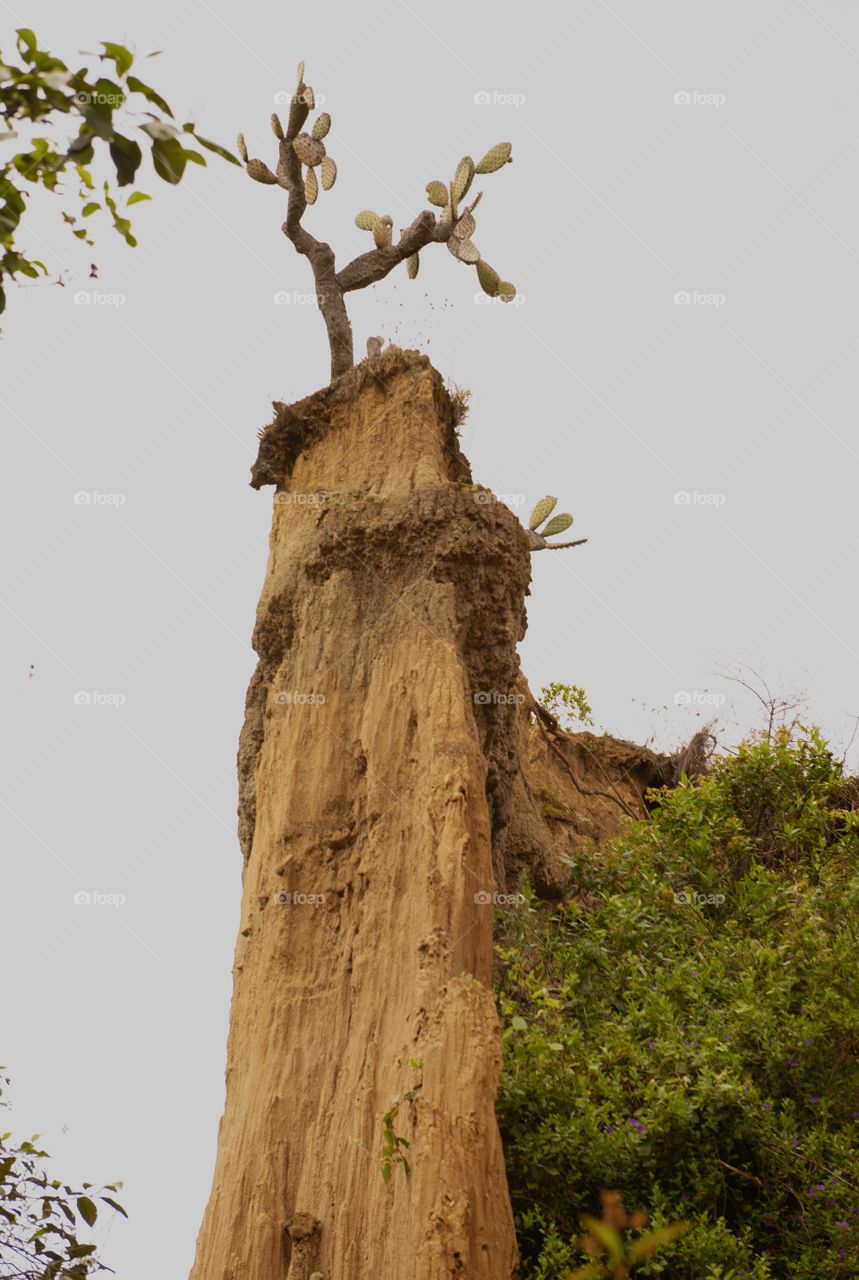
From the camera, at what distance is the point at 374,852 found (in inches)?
357

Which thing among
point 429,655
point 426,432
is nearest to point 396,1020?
point 429,655

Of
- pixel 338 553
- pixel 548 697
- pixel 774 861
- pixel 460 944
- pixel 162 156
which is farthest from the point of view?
pixel 548 697

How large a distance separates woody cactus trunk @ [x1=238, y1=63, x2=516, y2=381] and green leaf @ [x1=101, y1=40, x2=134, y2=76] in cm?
943

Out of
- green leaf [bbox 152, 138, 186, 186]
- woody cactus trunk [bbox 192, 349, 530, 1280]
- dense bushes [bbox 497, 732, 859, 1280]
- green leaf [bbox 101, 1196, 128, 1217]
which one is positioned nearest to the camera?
green leaf [bbox 152, 138, 186, 186]

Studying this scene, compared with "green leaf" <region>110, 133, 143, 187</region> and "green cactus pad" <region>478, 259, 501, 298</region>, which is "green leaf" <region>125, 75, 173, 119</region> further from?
"green cactus pad" <region>478, 259, 501, 298</region>

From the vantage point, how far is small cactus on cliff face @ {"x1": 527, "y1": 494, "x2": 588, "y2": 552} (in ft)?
51.2

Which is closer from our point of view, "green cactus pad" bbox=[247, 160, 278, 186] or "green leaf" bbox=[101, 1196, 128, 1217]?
"green leaf" bbox=[101, 1196, 128, 1217]

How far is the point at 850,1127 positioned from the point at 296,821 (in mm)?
4256

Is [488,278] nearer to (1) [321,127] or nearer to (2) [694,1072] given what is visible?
(1) [321,127]

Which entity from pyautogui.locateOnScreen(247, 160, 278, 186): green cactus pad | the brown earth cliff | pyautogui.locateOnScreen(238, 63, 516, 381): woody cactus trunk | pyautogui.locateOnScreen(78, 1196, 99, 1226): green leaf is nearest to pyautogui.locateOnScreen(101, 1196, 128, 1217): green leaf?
pyautogui.locateOnScreen(78, 1196, 99, 1226): green leaf

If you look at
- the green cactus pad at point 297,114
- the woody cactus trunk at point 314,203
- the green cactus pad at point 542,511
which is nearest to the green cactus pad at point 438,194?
the woody cactus trunk at point 314,203

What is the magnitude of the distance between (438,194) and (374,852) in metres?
7.02

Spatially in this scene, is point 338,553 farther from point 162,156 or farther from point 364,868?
point 162,156

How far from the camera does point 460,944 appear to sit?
8234 millimetres
